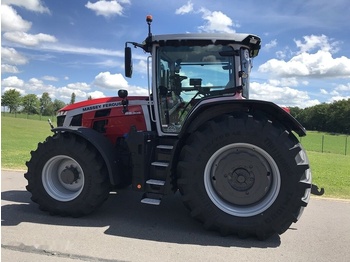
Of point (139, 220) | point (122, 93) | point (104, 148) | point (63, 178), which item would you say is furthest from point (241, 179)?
point (63, 178)

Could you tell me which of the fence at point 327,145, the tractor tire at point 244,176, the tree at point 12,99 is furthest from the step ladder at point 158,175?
the tree at point 12,99

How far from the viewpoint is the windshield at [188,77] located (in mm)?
5207

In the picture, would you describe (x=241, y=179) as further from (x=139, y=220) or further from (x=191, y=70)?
(x=191, y=70)

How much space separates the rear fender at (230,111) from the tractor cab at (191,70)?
246 mm

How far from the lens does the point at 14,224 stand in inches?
190

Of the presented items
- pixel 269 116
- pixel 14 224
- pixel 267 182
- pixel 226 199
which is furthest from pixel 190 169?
pixel 14 224

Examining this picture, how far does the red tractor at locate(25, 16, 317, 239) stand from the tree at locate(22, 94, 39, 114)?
121 metres

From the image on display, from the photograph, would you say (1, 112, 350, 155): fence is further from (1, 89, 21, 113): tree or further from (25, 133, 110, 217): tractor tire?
(1, 89, 21, 113): tree

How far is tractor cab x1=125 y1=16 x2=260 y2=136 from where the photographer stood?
514 centimetres

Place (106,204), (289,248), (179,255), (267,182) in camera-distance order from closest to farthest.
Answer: (179,255), (289,248), (267,182), (106,204)

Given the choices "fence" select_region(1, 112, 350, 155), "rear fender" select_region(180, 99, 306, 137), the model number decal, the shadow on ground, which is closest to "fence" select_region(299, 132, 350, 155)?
"fence" select_region(1, 112, 350, 155)

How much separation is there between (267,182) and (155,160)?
65.9 inches

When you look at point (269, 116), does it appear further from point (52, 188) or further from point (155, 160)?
point (52, 188)

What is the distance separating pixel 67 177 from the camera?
5.38 metres
